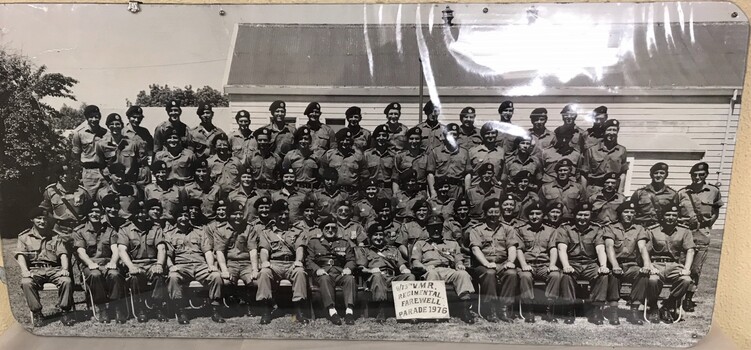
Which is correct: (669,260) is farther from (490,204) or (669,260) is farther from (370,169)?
(370,169)

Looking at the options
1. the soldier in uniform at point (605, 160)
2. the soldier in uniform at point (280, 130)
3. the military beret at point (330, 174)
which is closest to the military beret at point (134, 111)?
the soldier in uniform at point (280, 130)

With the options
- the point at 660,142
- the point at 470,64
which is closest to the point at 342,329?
the point at 470,64

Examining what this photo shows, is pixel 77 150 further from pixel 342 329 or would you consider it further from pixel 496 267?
pixel 496 267

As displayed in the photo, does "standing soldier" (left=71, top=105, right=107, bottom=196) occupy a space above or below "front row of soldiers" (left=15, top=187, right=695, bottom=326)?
above

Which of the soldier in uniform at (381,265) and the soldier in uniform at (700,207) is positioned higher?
the soldier in uniform at (700,207)

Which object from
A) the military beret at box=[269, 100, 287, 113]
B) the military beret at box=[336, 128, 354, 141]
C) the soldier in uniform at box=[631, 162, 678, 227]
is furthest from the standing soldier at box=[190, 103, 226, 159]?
the soldier in uniform at box=[631, 162, 678, 227]

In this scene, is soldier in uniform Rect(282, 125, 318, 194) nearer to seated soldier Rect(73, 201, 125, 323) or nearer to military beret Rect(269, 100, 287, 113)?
military beret Rect(269, 100, 287, 113)

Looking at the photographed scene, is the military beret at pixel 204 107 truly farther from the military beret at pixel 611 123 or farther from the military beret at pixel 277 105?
the military beret at pixel 611 123
